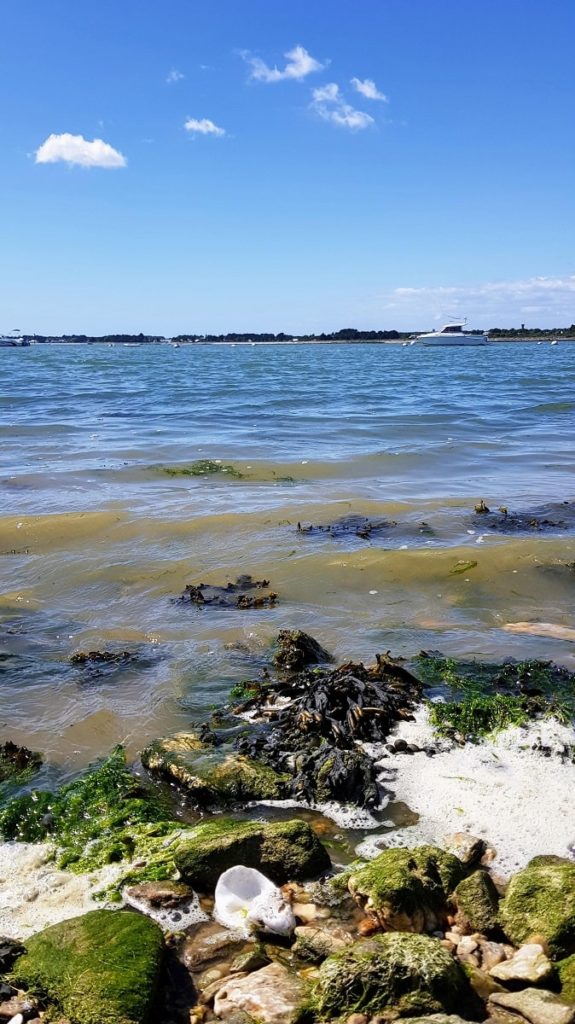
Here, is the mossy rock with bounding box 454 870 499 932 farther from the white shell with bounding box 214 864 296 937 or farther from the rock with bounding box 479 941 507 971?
the white shell with bounding box 214 864 296 937

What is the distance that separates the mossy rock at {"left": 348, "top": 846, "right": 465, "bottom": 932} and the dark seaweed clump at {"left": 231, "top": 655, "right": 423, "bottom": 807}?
728 millimetres

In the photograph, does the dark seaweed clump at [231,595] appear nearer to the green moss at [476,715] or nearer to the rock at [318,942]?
the green moss at [476,715]

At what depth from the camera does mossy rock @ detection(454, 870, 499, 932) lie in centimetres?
303

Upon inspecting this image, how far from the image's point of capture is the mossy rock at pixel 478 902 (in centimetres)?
303

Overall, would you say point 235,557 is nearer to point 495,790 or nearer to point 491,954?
point 495,790

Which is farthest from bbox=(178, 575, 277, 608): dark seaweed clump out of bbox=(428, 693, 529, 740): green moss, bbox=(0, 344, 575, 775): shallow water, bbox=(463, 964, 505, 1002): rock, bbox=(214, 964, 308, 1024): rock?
bbox=(463, 964, 505, 1002): rock

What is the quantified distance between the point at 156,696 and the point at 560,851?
3.00 m

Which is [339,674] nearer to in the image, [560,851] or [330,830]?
[330,830]

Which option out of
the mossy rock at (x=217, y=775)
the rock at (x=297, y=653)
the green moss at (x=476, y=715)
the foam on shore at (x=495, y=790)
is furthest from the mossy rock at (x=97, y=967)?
the rock at (x=297, y=653)

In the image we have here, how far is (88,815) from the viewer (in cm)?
405

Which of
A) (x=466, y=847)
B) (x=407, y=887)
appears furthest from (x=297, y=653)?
(x=407, y=887)

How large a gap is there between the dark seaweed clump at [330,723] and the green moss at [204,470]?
8679 mm

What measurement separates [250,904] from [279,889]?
149mm

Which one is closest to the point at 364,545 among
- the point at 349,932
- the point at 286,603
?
the point at 286,603
